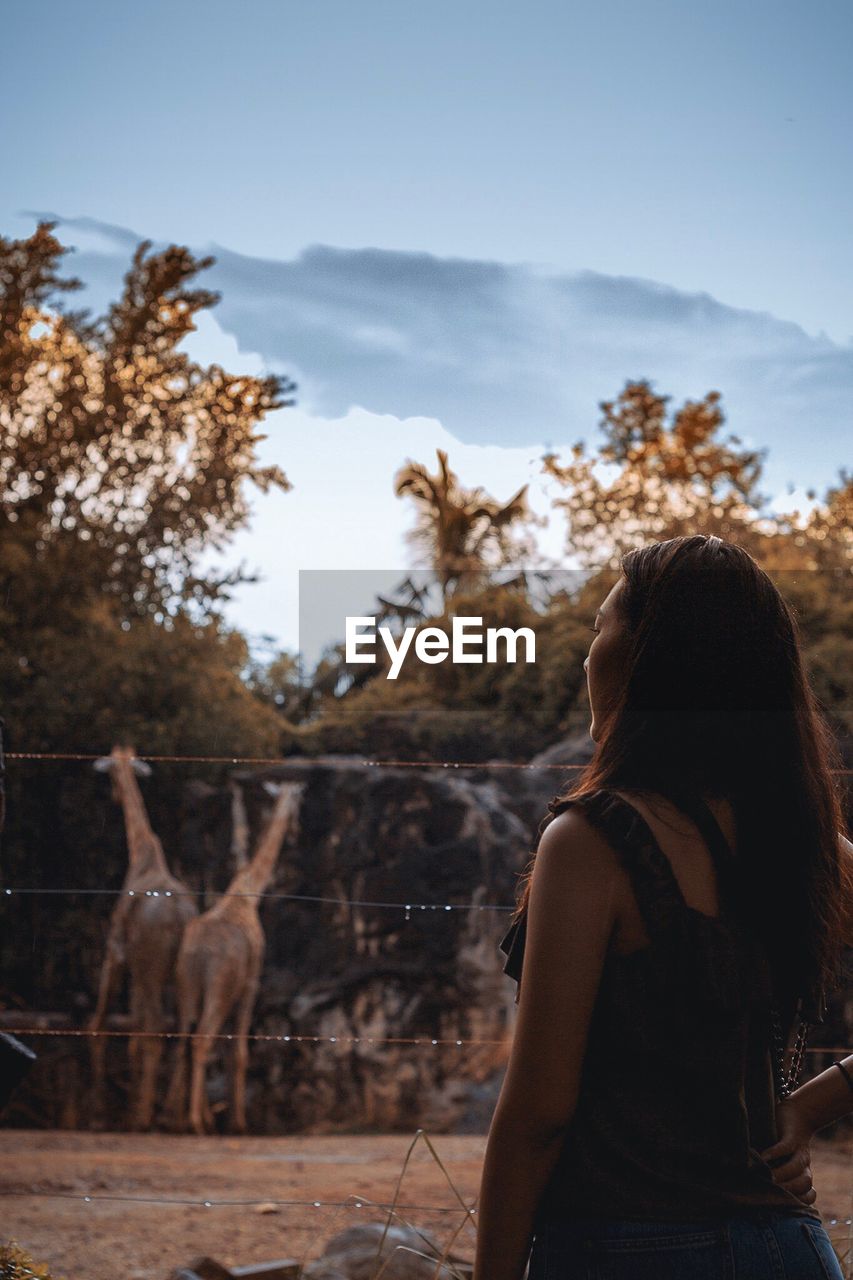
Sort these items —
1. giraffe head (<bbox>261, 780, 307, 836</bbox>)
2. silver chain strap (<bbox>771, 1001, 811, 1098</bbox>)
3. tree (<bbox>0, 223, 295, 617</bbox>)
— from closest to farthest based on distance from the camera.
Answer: silver chain strap (<bbox>771, 1001, 811, 1098</bbox>)
giraffe head (<bbox>261, 780, 307, 836</bbox>)
tree (<bbox>0, 223, 295, 617</bbox>)

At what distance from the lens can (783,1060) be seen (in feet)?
2.92

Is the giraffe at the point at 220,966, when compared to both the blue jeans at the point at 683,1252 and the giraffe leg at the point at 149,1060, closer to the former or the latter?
the giraffe leg at the point at 149,1060

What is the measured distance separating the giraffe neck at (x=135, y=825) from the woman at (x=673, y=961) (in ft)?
12.3

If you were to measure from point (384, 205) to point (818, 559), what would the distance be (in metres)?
2.86

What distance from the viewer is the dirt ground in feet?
12.3

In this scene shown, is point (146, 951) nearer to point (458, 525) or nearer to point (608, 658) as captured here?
point (458, 525)

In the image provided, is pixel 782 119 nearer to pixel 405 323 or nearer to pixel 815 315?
pixel 815 315

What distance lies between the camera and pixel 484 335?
5895mm

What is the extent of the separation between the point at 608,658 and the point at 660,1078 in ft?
0.93

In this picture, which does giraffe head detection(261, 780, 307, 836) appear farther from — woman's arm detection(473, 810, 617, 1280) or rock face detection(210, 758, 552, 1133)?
woman's arm detection(473, 810, 617, 1280)

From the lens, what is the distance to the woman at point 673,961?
2.42 feet

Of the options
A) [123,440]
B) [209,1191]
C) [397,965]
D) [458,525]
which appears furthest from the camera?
[123,440]

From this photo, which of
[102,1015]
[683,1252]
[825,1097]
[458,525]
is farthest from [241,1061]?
[683,1252]

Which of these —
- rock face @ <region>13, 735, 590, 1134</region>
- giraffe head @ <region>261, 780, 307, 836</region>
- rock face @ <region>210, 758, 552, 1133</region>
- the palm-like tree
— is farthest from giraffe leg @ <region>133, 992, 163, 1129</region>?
the palm-like tree
